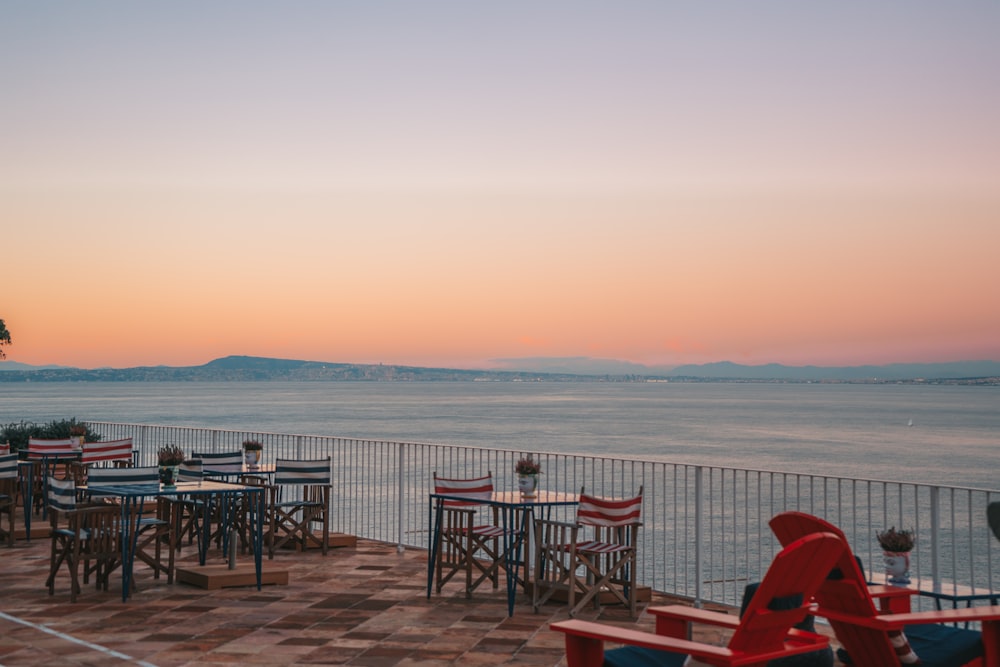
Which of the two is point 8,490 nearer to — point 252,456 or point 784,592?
point 252,456

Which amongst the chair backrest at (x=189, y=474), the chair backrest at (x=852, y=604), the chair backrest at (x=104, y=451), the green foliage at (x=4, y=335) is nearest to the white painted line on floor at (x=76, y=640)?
the chair backrest at (x=189, y=474)

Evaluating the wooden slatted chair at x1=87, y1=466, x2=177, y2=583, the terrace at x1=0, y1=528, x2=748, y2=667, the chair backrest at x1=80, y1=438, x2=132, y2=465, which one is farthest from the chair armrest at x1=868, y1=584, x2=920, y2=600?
the chair backrest at x1=80, y1=438, x2=132, y2=465

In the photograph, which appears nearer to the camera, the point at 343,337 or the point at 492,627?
the point at 492,627

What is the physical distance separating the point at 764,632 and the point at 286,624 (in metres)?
4.19

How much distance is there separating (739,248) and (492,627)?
3370 centimetres

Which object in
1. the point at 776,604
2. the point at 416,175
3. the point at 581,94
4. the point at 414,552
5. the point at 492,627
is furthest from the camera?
the point at 416,175

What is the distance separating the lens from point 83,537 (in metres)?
8.29

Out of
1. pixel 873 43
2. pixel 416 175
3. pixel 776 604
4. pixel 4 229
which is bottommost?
pixel 776 604

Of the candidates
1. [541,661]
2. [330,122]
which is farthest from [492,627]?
[330,122]

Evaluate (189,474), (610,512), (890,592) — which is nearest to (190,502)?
(189,474)

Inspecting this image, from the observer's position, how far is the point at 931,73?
19.9m

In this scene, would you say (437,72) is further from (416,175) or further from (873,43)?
(873,43)

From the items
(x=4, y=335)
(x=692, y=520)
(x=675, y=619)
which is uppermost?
(x=4, y=335)

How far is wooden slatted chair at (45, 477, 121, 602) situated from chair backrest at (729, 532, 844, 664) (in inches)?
235
